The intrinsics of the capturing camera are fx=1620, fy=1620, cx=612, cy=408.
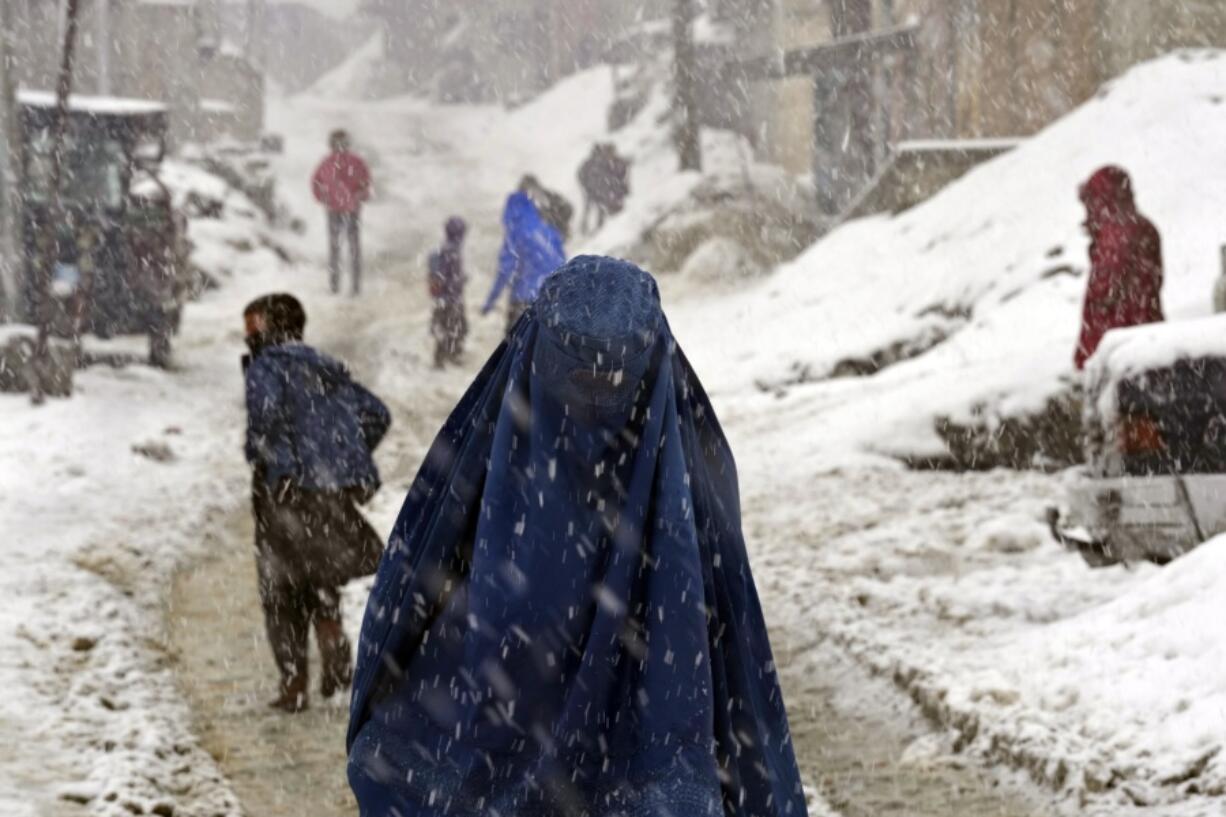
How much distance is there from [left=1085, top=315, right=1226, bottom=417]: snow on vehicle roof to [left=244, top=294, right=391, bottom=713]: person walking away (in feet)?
10.2

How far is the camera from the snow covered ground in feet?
17.4

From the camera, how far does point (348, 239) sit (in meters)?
21.0

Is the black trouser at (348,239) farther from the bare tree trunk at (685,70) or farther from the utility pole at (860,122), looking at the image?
the utility pole at (860,122)

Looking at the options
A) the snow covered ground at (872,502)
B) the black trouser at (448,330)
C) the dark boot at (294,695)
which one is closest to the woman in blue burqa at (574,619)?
the snow covered ground at (872,502)

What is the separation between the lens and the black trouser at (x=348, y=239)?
20641 mm

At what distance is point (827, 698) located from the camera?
631 cm

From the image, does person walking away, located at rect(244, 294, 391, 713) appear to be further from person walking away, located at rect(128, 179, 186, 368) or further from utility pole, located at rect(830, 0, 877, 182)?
utility pole, located at rect(830, 0, 877, 182)

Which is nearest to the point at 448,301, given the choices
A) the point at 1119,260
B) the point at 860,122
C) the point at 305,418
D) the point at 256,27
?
the point at 1119,260

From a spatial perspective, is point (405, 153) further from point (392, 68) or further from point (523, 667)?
point (523, 667)

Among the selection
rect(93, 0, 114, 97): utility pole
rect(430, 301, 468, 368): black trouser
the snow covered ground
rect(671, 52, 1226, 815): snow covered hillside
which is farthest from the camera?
rect(93, 0, 114, 97): utility pole

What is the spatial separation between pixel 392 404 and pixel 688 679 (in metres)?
11.5

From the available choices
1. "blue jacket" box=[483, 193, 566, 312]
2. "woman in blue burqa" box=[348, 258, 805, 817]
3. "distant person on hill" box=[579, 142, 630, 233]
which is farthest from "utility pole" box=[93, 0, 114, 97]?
"woman in blue burqa" box=[348, 258, 805, 817]

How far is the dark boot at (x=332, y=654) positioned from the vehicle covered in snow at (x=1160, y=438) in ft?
10.9

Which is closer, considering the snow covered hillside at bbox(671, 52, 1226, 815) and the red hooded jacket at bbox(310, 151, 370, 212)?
the snow covered hillside at bbox(671, 52, 1226, 815)
